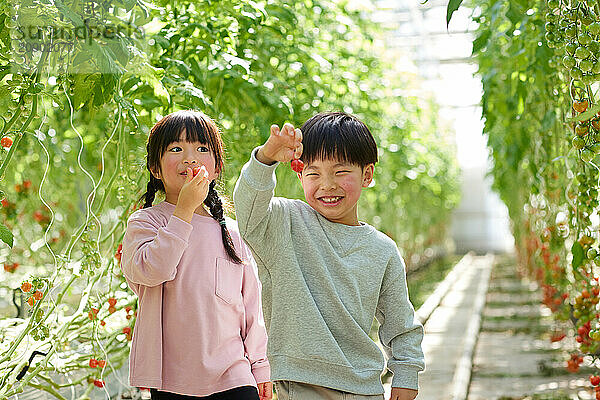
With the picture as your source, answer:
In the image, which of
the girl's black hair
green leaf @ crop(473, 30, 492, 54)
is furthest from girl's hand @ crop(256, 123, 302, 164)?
green leaf @ crop(473, 30, 492, 54)

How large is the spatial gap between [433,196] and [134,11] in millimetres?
8502

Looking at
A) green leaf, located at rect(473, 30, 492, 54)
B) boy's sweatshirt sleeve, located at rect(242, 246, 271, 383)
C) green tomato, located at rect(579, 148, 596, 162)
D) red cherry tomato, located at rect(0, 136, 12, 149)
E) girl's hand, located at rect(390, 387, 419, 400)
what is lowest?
girl's hand, located at rect(390, 387, 419, 400)

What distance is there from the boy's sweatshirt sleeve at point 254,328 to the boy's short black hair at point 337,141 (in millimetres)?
310

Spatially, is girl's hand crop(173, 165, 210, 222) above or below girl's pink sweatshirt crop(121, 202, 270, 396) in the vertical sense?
above

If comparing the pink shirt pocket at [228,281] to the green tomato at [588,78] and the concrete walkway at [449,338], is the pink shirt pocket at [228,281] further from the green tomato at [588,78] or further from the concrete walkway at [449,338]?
the concrete walkway at [449,338]

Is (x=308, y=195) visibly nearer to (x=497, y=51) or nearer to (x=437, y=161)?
(x=497, y=51)

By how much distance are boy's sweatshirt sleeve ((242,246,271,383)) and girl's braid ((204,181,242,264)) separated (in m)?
0.05

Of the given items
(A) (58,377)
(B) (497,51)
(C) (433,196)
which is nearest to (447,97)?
(C) (433,196)

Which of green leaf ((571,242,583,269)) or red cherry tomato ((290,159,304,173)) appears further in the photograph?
green leaf ((571,242,583,269))

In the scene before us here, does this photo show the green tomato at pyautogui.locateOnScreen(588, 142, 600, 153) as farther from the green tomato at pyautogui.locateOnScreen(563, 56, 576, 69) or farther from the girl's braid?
the girl's braid

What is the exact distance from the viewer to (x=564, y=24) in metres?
1.72

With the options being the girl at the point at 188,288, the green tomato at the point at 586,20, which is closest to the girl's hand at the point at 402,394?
the girl at the point at 188,288

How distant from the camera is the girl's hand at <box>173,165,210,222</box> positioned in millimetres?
1503

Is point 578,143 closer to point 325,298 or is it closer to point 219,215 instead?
point 325,298
